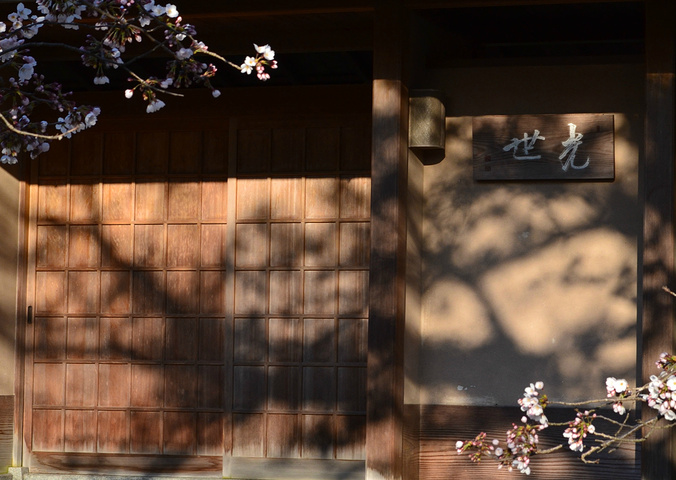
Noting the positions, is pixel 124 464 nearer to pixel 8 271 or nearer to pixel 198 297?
pixel 198 297

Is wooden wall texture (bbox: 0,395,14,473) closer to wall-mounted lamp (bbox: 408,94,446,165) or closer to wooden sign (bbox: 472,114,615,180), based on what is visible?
wall-mounted lamp (bbox: 408,94,446,165)

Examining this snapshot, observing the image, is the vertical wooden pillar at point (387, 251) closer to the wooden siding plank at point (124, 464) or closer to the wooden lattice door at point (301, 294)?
the wooden lattice door at point (301, 294)

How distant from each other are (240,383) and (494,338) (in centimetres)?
177

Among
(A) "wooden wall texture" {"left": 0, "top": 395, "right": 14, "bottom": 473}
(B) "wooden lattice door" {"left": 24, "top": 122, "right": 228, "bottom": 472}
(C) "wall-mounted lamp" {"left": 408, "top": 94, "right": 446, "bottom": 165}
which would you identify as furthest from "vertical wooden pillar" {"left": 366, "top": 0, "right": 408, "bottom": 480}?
(A) "wooden wall texture" {"left": 0, "top": 395, "right": 14, "bottom": 473}

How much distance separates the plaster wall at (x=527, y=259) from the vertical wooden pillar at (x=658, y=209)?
47 centimetres

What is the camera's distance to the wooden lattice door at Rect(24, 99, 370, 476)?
733 centimetres

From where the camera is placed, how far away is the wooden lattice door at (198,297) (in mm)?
7328

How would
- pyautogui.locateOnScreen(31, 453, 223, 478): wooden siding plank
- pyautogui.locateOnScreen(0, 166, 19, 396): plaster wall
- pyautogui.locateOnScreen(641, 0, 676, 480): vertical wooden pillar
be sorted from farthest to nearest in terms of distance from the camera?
pyautogui.locateOnScreen(0, 166, 19, 396): plaster wall → pyautogui.locateOnScreen(31, 453, 223, 478): wooden siding plank → pyautogui.locateOnScreen(641, 0, 676, 480): vertical wooden pillar

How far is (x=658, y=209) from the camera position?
596 centimetres

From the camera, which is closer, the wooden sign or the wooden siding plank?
the wooden sign

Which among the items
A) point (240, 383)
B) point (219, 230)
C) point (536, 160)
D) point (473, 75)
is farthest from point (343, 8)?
point (240, 383)

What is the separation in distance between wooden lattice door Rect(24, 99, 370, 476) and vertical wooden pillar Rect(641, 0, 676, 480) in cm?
→ 196

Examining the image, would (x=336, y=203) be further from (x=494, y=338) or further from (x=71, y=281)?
(x=71, y=281)

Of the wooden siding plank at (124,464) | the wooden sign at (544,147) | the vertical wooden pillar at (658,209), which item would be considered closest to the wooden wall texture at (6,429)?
the wooden siding plank at (124,464)
